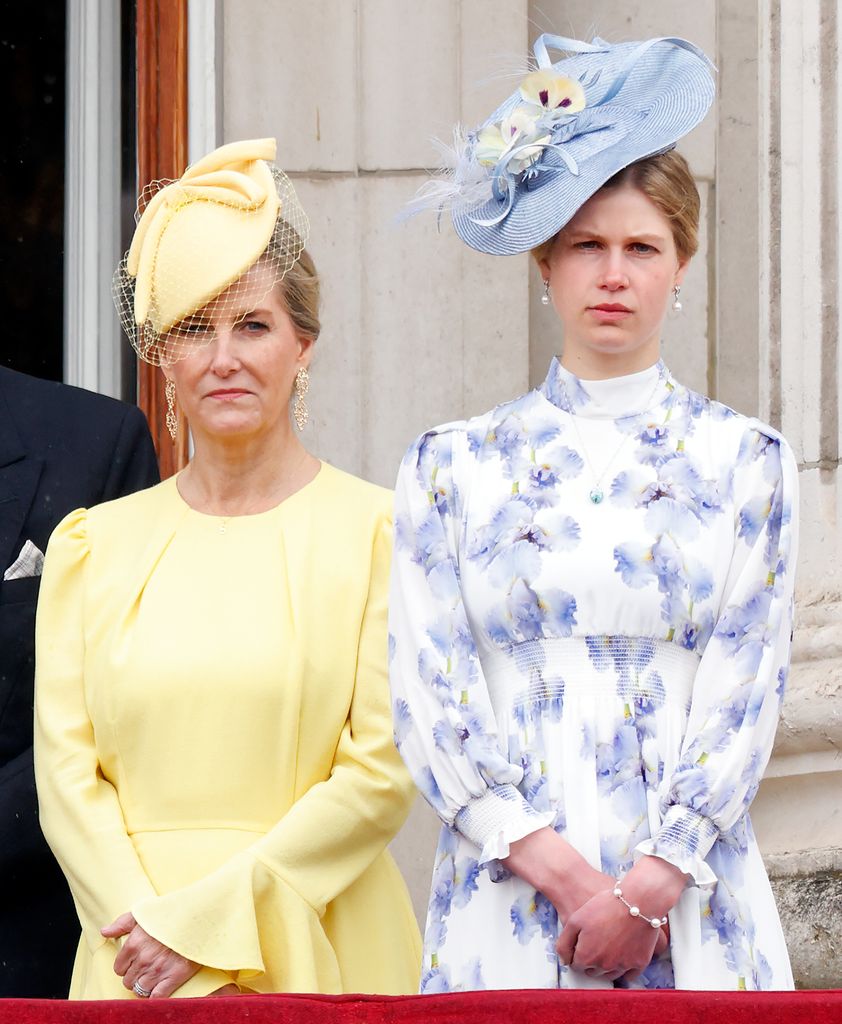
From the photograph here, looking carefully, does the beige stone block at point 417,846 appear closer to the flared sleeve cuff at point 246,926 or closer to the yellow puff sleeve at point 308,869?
the yellow puff sleeve at point 308,869

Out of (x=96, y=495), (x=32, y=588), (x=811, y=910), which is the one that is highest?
(x=96, y=495)

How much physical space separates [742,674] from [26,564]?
1326mm

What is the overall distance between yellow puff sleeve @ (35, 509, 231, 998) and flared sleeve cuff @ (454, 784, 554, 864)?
20.7 inches

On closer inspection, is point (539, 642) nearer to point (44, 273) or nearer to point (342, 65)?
point (342, 65)

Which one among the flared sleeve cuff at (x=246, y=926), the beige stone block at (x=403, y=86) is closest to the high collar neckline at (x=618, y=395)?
the flared sleeve cuff at (x=246, y=926)

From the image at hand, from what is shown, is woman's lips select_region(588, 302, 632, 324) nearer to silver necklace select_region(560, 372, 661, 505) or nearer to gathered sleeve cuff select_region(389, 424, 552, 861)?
silver necklace select_region(560, 372, 661, 505)

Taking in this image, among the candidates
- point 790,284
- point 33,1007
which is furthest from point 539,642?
point 790,284

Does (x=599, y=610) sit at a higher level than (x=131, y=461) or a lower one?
lower

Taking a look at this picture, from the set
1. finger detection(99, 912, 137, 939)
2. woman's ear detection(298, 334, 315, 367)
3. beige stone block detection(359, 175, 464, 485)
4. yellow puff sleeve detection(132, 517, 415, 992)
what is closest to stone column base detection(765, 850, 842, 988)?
beige stone block detection(359, 175, 464, 485)

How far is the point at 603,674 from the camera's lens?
267 centimetres

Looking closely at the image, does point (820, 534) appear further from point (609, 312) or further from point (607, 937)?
point (607, 937)

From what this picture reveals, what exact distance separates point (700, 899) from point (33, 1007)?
922 mm

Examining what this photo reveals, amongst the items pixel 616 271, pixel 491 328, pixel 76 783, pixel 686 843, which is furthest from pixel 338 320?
pixel 686 843

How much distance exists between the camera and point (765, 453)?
2.73 meters
